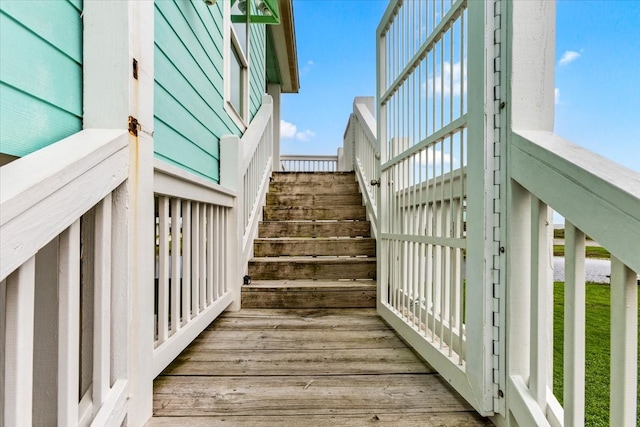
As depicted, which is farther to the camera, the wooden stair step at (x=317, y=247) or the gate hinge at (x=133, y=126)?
the wooden stair step at (x=317, y=247)

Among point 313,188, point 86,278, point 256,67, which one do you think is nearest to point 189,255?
point 86,278

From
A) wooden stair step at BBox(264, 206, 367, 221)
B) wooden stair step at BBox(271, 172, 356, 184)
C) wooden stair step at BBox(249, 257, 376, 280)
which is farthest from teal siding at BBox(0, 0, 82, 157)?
wooden stair step at BBox(271, 172, 356, 184)

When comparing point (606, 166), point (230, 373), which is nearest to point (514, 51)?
point (606, 166)

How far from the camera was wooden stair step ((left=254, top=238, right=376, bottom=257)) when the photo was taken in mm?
2918

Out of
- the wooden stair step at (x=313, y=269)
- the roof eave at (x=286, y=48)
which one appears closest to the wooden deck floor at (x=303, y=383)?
the wooden stair step at (x=313, y=269)

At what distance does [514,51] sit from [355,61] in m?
7.89

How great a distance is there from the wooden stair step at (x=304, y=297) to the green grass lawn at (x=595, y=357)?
118cm

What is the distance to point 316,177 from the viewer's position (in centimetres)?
422

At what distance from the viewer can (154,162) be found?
1188 millimetres

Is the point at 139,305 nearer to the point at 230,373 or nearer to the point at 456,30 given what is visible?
the point at 230,373

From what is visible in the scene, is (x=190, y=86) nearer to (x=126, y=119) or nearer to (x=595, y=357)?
(x=126, y=119)

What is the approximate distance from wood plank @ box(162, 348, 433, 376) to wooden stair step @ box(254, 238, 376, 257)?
1282 mm

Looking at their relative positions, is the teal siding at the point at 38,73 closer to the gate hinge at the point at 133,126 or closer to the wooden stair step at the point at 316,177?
the gate hinge at the point at 133,126

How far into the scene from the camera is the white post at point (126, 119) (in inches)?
39.2
